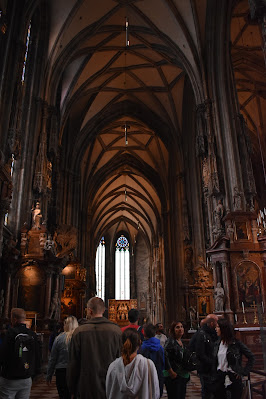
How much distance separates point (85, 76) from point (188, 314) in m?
14.6

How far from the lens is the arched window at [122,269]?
4544cm

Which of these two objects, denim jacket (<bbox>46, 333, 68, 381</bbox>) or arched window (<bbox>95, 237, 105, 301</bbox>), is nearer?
denim jacket (<bbox>46, 333, 68, 381</bbox>)

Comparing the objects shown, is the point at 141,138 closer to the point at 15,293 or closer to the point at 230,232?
the point at 230,232

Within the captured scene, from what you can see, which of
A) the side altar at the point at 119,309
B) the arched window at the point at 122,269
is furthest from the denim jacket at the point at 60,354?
the arched window at the point at 122,269

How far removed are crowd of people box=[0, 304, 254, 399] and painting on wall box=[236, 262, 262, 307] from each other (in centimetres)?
813

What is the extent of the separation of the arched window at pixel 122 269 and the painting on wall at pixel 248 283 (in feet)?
111

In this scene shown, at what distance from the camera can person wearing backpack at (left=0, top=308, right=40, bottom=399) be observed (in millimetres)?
3682

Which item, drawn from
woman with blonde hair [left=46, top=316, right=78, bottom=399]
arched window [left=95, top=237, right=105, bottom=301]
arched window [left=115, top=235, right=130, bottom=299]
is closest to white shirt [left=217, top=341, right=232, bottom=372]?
woman with blonde hair [left=46, top=316, right=78, bottom=399]

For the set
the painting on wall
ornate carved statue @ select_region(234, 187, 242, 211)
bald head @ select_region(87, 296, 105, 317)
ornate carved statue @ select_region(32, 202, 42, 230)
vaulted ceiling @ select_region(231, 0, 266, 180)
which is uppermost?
vaulted ceiling @ select_region(231, 0, 266, 180)

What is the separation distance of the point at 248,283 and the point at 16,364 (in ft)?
34.0

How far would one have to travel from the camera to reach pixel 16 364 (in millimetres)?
3686

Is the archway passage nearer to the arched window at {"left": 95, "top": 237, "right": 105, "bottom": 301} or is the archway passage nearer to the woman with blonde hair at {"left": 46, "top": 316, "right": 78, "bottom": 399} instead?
the arched window at {"left": 95, "top": 237, "right": 105, "bottom": 301}

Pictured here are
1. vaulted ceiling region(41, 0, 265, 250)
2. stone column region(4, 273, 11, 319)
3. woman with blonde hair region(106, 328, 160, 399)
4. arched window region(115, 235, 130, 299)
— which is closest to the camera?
woman with blonde hair region(106, 328, 160, 399)

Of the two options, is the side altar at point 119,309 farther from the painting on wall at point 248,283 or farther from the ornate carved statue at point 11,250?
the ornate carved statue at point 11,250
